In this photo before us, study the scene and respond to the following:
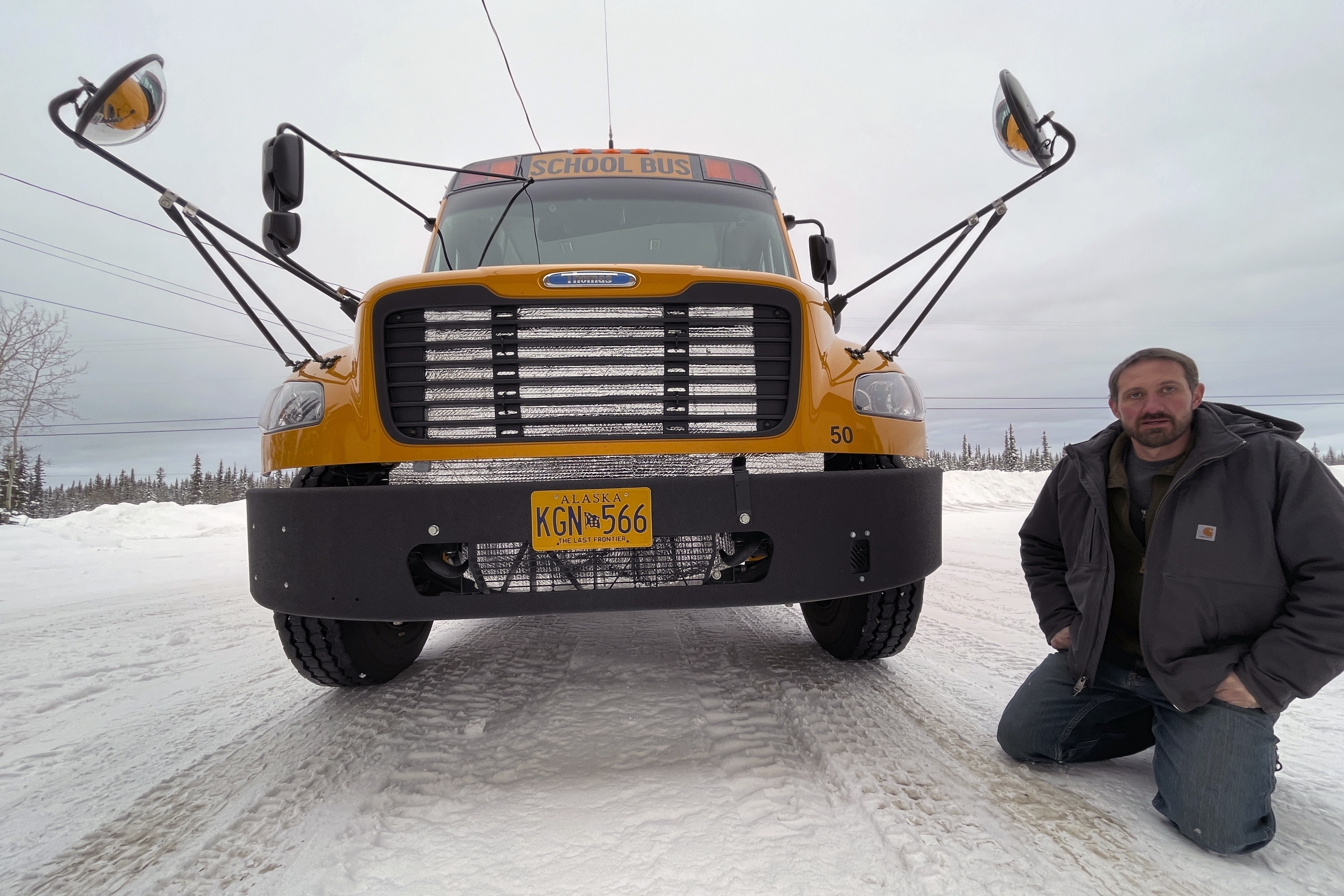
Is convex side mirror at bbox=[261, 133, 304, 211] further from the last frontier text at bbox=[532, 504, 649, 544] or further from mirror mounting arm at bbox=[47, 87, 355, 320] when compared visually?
the last frontier text at bbox=[532, 504, 649, 544]

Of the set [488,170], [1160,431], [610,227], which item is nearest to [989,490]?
[610,227]

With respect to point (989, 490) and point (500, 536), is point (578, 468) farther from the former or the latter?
point (989, 490)

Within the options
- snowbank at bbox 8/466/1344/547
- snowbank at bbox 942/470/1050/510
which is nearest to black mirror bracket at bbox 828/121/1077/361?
snowbank at bbox 8/466/1344/547

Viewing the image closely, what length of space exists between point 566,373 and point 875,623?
178 centimetres

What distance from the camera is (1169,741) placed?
6.43 feet

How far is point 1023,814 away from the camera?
185cm

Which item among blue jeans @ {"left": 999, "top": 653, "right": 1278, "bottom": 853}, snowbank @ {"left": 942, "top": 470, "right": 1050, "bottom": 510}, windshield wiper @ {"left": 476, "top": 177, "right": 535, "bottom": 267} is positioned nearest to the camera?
blue jeans @ {"left": 999, "top": 653, "right": 1278, "bottom": 853}

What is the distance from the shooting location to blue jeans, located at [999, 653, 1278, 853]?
5.57 feet

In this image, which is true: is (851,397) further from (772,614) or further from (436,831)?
(772,614)

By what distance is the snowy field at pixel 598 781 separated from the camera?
162 centimetres

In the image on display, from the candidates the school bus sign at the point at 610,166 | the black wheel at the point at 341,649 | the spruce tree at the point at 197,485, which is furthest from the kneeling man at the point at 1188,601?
the spruce tree at the point at 197,485

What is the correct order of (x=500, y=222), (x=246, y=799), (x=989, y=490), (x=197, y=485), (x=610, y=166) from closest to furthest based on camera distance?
(x=246, y=799), (x=500, y=222), (x=610, y=166), (x=989, y=490), (x=197, y=485)

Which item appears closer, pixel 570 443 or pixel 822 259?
pixel 570 443

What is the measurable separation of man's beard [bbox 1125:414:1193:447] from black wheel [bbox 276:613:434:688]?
9.51 ft
